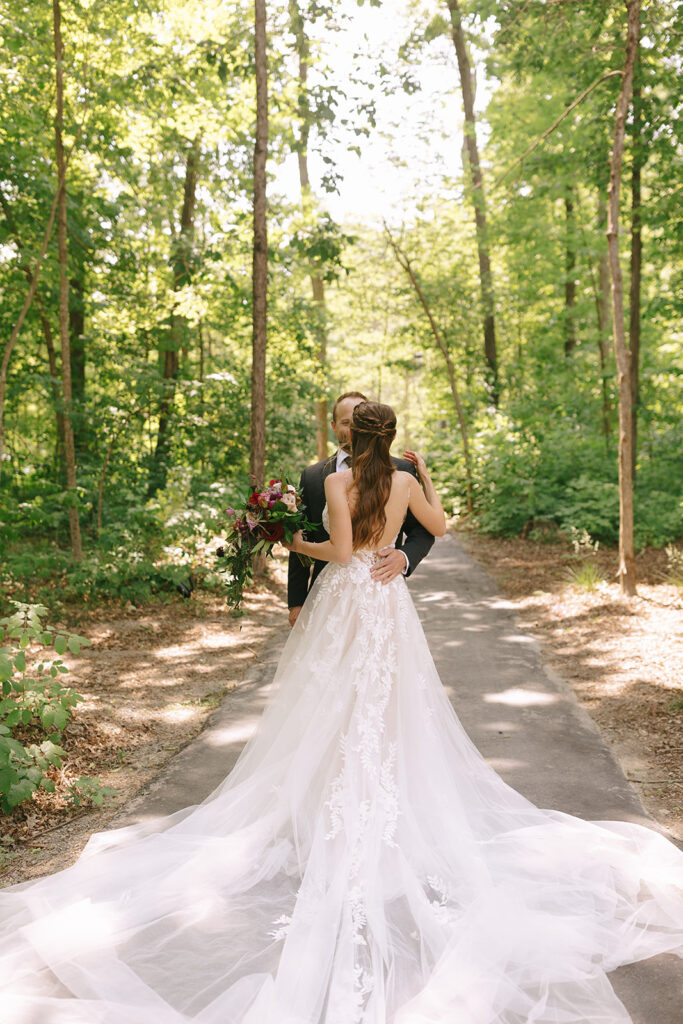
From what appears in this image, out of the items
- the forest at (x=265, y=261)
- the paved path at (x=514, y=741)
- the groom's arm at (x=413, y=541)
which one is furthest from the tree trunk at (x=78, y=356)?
the groom's arm at (x=413, y=541)

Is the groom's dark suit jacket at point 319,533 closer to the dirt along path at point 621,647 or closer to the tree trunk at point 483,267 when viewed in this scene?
the dirt along path at point 621,647

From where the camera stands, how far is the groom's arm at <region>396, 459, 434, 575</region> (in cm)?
423

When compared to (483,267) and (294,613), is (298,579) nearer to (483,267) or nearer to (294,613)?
(294,613)

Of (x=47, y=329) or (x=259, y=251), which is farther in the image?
(x=47, y=329)

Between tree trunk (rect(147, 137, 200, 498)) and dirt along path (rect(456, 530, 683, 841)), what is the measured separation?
6647 millimetres

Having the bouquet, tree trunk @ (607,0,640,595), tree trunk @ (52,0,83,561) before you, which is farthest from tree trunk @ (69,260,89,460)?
the bouquet

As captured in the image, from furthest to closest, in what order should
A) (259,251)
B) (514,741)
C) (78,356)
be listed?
1. (78,356)
2. (259,251)
3. (514,741)

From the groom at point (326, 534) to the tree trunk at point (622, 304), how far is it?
19.1 feet

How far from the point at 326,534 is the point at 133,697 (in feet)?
10.7

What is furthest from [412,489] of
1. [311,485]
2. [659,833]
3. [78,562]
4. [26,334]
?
[26,334]

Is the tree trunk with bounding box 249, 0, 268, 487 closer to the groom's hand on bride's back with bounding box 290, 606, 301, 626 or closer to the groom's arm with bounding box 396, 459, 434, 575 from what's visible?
the groom's hand on bride's back with bounding box 290, 606, 301, 626

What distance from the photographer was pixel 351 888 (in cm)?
328

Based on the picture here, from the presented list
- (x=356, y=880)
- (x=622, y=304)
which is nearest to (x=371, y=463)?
(x=356, y=880)

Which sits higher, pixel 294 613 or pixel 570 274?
pixel 570 274
